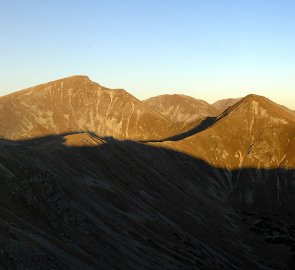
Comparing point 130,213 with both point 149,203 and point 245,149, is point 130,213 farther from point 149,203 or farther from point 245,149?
point 245,149

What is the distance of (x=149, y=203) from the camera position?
10269cm

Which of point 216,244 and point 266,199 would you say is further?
point 266,199

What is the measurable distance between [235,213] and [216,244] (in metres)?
49.6

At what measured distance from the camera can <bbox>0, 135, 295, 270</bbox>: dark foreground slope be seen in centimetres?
5019

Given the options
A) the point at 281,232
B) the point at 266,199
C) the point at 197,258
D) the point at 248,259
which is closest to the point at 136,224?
the point at 197,258

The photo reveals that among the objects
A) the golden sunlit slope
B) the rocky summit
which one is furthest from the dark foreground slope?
the golden sunlit slope

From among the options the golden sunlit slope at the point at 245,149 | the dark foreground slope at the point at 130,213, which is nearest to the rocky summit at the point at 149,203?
the dark foreground slope at the point at 130,213

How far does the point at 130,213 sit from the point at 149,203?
17122 mm

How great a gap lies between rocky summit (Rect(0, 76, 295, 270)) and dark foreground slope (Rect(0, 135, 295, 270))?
283mm

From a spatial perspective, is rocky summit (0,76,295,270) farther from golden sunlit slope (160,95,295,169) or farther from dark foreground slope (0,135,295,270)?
golden sunlit slope (160,95,295,169)

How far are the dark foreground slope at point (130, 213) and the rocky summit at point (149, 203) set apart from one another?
283mm

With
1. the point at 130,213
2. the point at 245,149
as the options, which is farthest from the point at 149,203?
the point at 245,149

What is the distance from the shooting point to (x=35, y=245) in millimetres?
40500

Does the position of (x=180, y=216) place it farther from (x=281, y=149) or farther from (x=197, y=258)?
(x=281, y=149)
